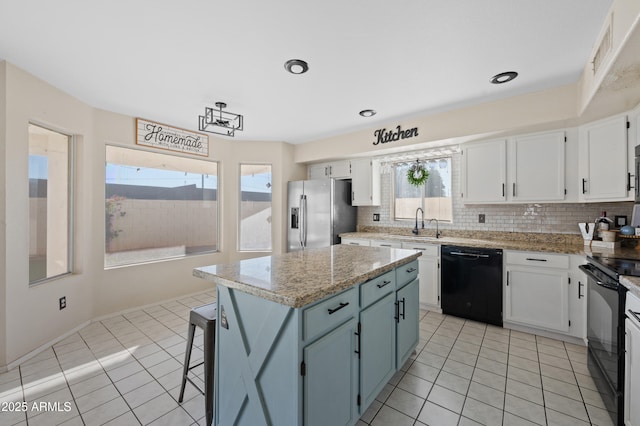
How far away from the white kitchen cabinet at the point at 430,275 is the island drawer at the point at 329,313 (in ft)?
7.29

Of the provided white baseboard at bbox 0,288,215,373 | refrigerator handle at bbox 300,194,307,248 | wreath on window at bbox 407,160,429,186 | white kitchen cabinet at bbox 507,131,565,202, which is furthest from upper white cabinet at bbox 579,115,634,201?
white baseboard at bbox 0,288,215,373

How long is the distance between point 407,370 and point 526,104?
2919 millimetres

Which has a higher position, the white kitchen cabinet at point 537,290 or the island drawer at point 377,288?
the island drawer at point 377,288

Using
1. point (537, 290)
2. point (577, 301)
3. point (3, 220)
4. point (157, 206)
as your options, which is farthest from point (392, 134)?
point (3, 220)

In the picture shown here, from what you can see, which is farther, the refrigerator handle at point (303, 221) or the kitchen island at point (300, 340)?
the refrigerator handle at point (303, 221)

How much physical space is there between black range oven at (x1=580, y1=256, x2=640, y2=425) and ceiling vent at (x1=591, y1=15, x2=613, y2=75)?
1407 mm

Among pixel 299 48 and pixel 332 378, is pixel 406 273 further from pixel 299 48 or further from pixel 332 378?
pixel 299 48

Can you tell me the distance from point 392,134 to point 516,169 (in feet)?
5.11

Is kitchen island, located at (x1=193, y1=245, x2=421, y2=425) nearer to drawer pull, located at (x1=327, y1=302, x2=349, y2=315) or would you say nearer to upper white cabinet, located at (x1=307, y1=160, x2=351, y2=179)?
drawer pull, located at (x1=327, y1=302, x2=349, y2=315)

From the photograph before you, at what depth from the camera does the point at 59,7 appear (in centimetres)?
167

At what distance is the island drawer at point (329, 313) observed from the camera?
1.26 metres

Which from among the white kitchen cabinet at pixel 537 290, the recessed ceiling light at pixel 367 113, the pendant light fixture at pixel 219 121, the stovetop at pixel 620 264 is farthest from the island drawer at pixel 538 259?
the pendant light fixture at pixel 219 121

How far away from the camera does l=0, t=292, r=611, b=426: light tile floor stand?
5.83 ft

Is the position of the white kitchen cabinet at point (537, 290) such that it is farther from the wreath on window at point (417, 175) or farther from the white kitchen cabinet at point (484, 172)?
the wreath on window at point (417, 175)
